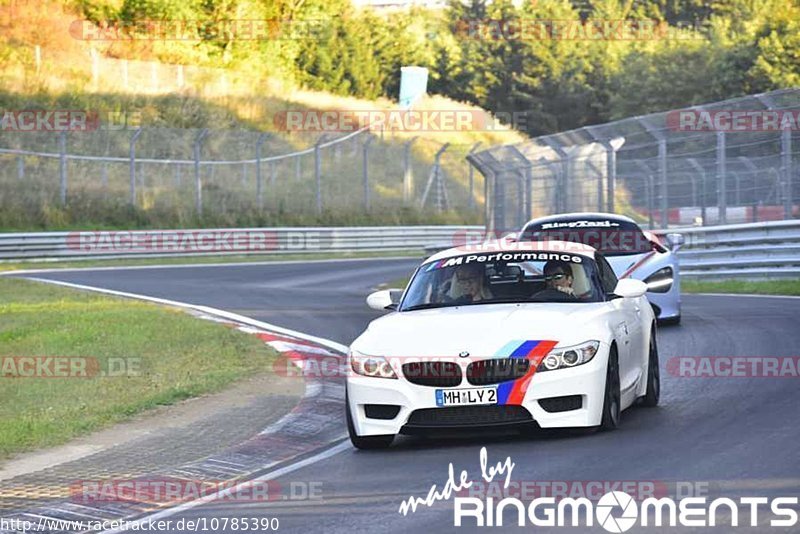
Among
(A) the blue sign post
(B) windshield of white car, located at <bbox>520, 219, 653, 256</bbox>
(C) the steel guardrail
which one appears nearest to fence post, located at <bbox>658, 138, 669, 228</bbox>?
(C) the steel guardrail

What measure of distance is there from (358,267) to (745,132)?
13466 millimetres

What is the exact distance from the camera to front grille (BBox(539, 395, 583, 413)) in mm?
9093

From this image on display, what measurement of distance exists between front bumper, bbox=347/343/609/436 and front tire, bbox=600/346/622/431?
11cm

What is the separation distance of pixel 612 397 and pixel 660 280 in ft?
25.7

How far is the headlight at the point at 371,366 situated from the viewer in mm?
9320

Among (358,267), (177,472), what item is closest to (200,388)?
(177,472)

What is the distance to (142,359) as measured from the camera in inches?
612

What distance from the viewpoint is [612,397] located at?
31.2ft

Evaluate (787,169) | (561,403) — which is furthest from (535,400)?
(787,169)

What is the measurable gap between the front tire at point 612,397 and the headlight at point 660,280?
24.4 ft
